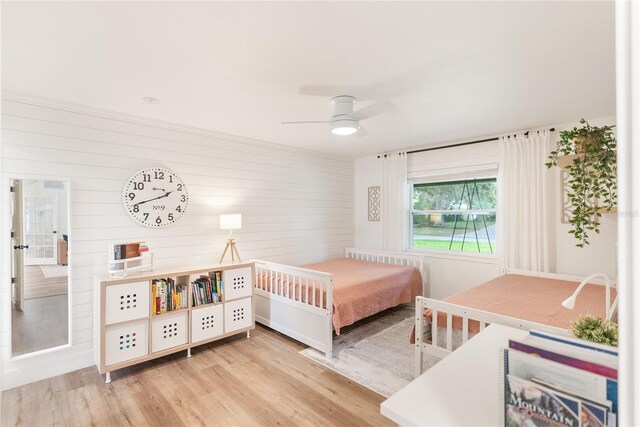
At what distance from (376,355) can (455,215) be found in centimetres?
243

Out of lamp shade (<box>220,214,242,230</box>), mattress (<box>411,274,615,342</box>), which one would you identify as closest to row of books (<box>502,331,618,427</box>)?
mattress (<box>411,274,615,342</box>)

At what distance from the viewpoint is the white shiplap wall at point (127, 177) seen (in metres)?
2.69

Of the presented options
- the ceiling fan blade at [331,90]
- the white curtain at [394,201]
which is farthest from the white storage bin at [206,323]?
the white curtain at [394,201]

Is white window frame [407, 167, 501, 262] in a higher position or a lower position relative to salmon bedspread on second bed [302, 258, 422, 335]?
higher

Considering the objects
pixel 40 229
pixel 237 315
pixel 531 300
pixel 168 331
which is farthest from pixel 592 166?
pixel 40 229

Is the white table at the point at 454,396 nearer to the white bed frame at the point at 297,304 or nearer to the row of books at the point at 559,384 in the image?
the row of books at the point at 559,384

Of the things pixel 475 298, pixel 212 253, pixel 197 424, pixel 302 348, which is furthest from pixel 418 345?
pixel 212 253

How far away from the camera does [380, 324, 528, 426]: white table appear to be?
94cm

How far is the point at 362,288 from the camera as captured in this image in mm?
3508

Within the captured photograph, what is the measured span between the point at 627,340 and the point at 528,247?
380 cm

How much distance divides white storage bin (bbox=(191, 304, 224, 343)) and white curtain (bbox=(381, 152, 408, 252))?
9.08 feet

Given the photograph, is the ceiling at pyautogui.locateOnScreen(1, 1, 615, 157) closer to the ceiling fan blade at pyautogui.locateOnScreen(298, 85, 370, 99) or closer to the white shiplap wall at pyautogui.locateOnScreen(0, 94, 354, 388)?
the ceiling fan blade at pyautogui.locateOnScreen(298, 85, 370, 99)

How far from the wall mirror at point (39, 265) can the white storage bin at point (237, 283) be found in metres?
1.39

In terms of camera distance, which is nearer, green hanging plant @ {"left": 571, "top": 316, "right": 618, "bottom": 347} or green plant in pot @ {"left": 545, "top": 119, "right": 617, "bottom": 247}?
green hanging plant @ {"left": 571, "top": 316, "right": 618, "bottom": 347}
